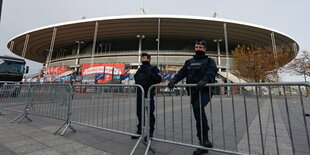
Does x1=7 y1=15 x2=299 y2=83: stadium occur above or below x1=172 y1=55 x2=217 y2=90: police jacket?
above

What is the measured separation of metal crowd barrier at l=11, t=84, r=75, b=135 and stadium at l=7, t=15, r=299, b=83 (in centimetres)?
1774

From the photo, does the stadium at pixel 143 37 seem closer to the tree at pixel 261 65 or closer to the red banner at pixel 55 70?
the red banner at pixel 55 70

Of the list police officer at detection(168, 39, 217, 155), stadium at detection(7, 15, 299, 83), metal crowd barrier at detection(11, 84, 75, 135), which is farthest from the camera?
stadium at detection(7, 15, 299, 83)

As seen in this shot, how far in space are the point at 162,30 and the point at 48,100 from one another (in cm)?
2920

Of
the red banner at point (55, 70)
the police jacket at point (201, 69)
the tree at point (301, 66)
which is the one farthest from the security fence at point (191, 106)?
the red banner at point (55, 70)

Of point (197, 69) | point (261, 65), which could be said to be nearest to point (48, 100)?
point (197, 69)

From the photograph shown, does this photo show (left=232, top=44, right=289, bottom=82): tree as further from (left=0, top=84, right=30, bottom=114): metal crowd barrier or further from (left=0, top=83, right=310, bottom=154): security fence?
(left=0, top=84, right=30, bottom=114): metal crowd barrier

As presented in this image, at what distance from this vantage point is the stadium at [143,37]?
27625mm

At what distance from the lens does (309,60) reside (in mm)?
20125

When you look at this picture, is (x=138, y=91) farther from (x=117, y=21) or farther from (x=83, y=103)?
(x=117, y=21)

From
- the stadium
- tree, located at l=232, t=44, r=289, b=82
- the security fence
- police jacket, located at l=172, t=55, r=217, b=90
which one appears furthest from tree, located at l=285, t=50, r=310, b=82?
police jacket, located at l=172, t=55, r=217, b=90

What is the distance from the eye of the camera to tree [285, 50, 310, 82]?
65.7 feet

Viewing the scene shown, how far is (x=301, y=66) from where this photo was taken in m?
20.3

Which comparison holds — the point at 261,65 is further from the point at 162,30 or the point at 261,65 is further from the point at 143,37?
the point at 143,37
